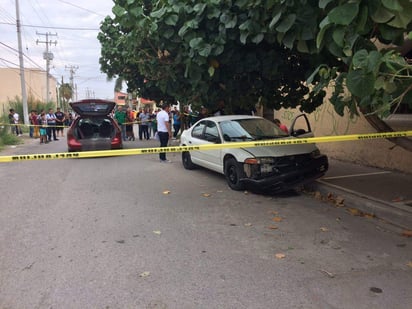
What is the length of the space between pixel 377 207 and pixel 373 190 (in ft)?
4.31

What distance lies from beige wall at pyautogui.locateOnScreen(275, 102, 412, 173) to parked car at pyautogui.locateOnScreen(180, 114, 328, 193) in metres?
1.73

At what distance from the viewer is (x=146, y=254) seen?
4594 millimetres

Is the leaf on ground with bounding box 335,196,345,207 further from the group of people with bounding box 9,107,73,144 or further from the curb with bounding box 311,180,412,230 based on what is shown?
the group of people with bounding box 9,107,73,144

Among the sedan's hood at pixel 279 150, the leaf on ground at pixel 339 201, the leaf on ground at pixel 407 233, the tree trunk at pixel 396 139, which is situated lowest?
the leaf on ground at pixel 407 233

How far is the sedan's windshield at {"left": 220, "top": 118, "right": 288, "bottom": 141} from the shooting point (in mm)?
8094

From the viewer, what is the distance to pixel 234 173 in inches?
308

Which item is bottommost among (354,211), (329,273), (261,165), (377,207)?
(329,273)

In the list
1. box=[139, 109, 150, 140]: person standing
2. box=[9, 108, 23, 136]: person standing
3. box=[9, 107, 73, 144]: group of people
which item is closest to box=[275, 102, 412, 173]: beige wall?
box=[139, 109, 150, 140]: person standing

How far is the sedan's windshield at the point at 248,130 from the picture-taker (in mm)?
8094

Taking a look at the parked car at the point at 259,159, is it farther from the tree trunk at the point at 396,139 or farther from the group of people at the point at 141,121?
the group of people at the point at 141,121

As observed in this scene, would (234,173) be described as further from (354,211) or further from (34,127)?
(34,127)

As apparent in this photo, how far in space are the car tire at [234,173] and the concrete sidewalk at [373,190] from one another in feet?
5.05

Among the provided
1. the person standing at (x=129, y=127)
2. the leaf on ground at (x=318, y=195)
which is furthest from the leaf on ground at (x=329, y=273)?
the person standing at (x=129, y=127)

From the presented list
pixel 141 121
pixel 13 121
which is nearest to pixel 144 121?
pixel 141 121
